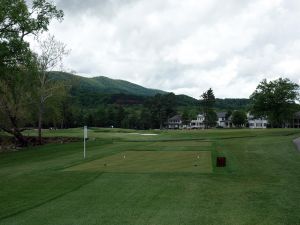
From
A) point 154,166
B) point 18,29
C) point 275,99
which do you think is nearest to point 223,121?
point 275,99

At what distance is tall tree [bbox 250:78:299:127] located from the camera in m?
83.7

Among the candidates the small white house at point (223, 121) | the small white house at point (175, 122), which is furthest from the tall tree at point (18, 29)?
the small white house at point (175, 122)

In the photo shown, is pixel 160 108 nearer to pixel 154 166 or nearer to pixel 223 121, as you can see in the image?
pixel 223 121

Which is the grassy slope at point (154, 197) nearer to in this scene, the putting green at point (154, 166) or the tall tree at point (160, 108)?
the putting green at point (154, 166)

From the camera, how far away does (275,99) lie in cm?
8375

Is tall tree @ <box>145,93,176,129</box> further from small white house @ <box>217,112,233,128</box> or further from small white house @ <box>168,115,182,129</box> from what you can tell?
small white house @ <box>168,115,182,129</box>

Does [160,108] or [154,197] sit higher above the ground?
[160,108]

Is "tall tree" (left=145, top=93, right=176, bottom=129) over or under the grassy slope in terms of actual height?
over

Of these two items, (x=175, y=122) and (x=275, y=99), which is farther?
(x=175, y=122)

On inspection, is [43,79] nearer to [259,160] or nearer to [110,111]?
[259,160]

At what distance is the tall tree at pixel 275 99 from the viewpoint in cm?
8371

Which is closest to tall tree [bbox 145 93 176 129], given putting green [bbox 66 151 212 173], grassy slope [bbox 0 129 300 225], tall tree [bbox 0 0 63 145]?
tall tree [bbox 0 0 63 145]

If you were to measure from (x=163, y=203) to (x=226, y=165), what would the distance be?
30.3ft

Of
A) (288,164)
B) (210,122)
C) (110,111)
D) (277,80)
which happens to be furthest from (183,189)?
(210,122)
